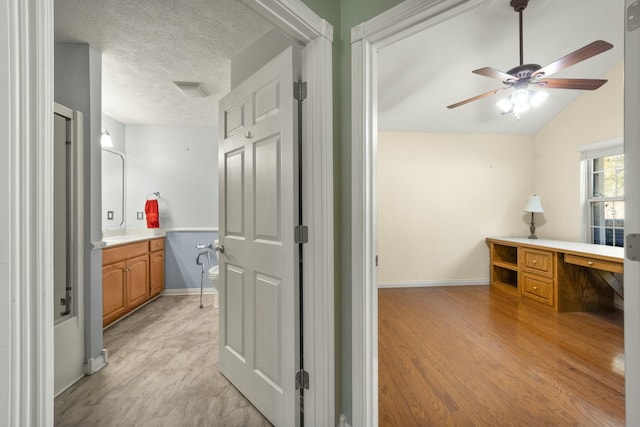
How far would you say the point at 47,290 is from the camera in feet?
1.97

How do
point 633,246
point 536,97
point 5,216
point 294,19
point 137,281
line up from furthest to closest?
point 137,281
point 536,97
point 294,19
point 633,246
point 5,216

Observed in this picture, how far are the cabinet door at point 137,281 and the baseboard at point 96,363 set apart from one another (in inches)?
39.9

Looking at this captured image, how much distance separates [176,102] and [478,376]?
3731 millimetres

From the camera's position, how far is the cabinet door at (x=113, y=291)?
2.64m

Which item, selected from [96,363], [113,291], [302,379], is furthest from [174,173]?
[302,379]

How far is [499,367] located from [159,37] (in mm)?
3326

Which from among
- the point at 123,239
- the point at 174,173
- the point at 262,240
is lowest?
the point at 123,239

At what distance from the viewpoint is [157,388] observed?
1.83 metres

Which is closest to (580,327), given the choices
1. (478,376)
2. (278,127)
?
(478,376)

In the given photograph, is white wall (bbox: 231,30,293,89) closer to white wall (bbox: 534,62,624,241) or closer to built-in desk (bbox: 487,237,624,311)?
built-in desk (bbox: 487,237,624,311)

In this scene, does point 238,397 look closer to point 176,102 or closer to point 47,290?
point 47,290

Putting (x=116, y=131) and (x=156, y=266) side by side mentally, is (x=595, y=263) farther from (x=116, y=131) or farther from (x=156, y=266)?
(x=116, y=131)

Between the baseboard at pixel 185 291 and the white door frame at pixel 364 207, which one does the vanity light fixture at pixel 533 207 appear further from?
the baseboard at pixel 185 291

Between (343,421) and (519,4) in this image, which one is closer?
(343,421)
